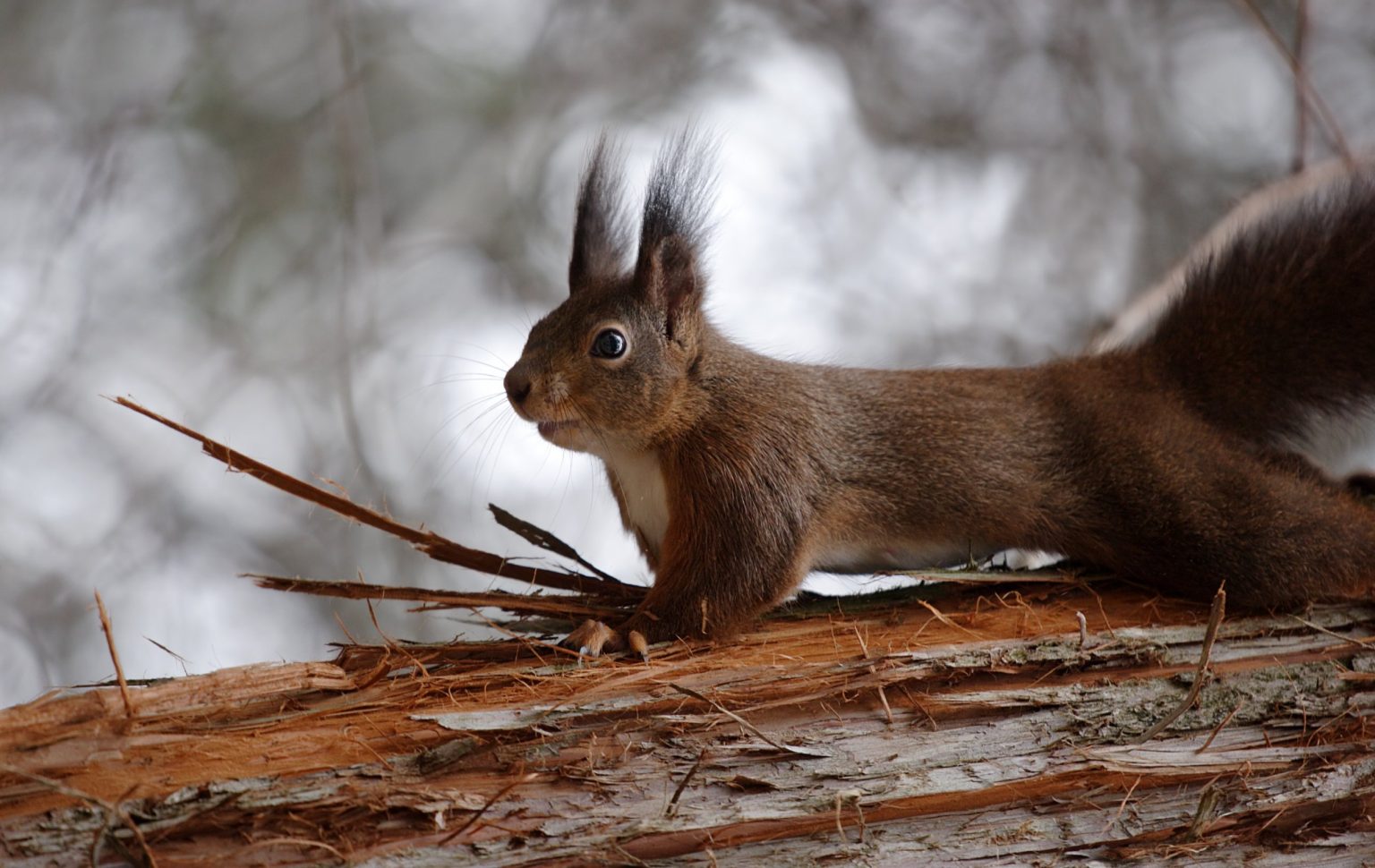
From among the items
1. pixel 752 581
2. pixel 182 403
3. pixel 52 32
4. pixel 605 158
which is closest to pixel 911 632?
pixel 752 581

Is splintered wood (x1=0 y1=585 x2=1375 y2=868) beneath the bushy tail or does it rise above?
beneath

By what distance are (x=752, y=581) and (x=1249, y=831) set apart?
1.02 metres

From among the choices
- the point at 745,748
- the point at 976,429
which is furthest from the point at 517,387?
the point at 976,429

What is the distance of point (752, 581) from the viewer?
2154mm

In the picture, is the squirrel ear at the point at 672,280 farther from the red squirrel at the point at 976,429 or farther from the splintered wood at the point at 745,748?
the splintered wood at the point at 745,748

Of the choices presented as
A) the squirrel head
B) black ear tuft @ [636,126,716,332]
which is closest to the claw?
the squirrel head

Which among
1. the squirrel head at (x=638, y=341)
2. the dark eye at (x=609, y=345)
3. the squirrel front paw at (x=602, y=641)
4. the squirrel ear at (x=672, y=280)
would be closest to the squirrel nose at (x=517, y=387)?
the squirrel head at (x=638, y=341)

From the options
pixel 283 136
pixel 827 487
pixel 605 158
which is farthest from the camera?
pixel 283 136

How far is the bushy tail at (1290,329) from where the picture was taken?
2.36 metres

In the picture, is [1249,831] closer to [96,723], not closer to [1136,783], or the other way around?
[1136,783]

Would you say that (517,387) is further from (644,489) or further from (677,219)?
(677,219)

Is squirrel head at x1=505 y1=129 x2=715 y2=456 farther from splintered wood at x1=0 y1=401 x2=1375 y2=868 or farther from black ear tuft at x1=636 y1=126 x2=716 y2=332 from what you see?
splintered wood at x1=0 y1=401 x2=1375 y2=868

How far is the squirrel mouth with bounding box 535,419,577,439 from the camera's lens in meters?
2.34

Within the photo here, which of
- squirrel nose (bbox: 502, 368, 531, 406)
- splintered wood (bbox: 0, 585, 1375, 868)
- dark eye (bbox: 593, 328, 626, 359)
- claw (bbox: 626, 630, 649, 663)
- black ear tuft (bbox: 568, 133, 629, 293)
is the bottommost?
splintered wood (bbox: 0, 585, 1375, 868)
